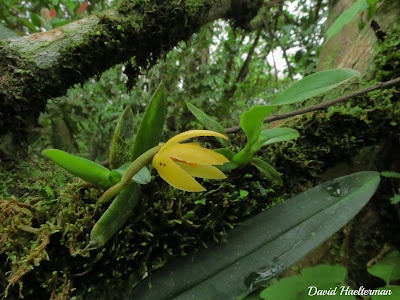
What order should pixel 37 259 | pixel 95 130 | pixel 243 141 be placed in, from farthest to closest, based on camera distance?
pixel 95 130 → pixel 243 141 → pixel 37 259

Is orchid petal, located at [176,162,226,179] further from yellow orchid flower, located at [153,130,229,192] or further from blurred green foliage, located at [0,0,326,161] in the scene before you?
blurred green foliage, located at [0,0,326,161]

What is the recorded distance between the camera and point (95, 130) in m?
1.74

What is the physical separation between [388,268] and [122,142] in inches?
31.3

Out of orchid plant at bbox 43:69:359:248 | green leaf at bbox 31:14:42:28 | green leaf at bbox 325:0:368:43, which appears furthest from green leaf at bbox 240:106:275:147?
green leaf at bbox 31:14:42:28

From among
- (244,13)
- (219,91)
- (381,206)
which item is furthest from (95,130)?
(381,206)

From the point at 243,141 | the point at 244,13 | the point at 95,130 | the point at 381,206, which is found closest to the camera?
the point at 243,141

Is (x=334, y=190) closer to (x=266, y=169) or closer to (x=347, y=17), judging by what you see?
(x=266, y=169)

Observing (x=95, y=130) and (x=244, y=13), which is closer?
(x=244, y=13)

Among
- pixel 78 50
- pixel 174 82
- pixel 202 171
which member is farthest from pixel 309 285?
pixel 174 82

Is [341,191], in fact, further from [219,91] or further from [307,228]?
[219,91]

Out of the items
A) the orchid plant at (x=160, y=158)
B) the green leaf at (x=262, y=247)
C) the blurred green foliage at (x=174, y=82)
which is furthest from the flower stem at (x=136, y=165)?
the blurred green foliage at (x=174, y=82)

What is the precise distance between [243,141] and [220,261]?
308mm

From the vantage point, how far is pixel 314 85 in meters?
0.55

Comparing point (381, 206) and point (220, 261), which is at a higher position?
point (220, 261)
